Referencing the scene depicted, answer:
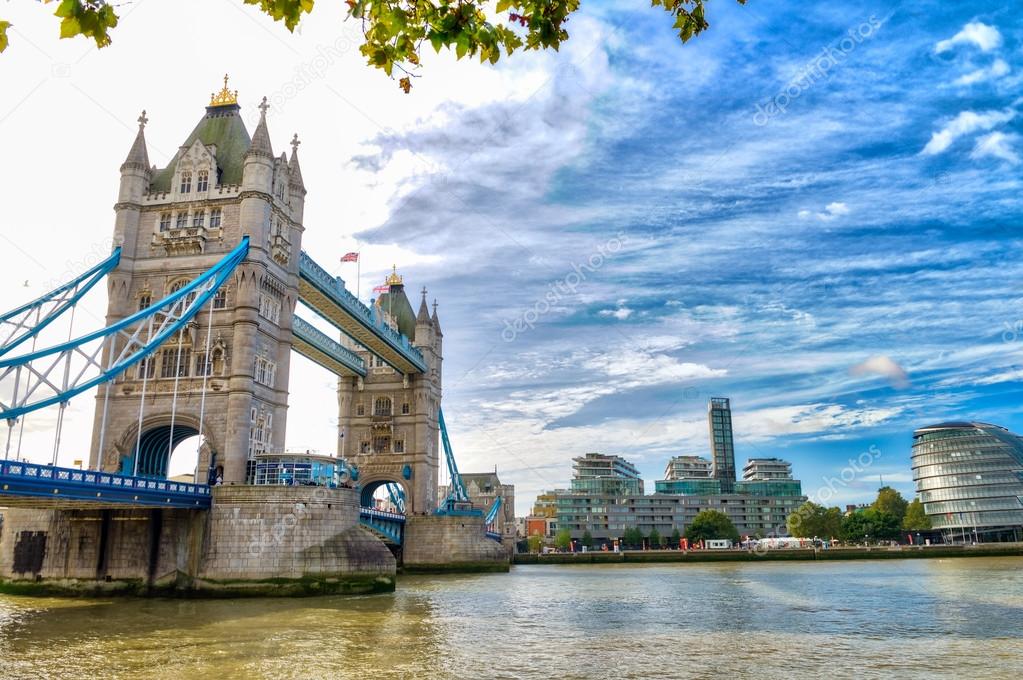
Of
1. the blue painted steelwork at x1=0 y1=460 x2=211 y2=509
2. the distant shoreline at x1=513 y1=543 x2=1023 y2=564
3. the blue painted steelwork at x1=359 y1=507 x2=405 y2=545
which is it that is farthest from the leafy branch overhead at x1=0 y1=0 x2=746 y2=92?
the distant shoreline at x1=513 y1=543 x2=1023 y2=564

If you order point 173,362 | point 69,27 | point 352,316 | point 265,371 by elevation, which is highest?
point 352,316

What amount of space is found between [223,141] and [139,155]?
14.9 ft

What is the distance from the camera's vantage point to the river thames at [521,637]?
1650 centimetres

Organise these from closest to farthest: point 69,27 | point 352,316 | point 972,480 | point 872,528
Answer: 1. point 69,27
2. point 352,316
3. point 872,528
4. point 972,480

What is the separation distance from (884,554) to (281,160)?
79.4m

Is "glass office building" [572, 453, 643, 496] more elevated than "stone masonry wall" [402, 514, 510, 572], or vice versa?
"glass office building" [572, 453, 643, 496]

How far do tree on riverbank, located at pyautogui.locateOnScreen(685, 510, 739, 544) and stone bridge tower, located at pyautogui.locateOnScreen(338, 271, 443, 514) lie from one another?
188 ft

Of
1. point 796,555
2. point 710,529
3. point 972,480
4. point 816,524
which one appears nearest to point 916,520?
point 972,480

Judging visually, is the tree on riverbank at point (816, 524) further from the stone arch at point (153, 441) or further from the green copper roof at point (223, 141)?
the green copper roof at point (223, 141)

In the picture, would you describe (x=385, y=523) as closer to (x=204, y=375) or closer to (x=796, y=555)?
(x=204, y=375)

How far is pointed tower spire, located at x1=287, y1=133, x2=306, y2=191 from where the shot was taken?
44.8 meters

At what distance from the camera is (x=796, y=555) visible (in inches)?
3538

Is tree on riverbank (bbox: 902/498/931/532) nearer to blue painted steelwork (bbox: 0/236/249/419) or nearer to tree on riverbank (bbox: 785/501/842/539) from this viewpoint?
tree on riverbank (bbox: 785/501/842/539)

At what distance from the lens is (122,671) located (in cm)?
1611
